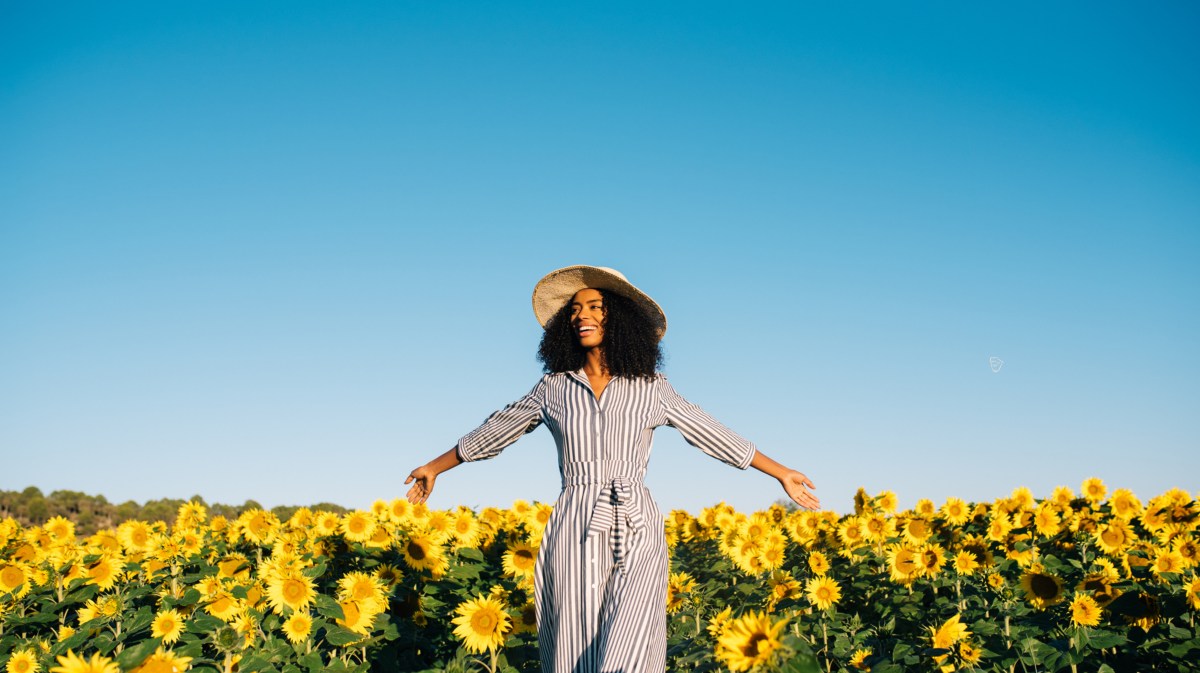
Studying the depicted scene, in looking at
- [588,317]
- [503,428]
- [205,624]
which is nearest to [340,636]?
[205,624]

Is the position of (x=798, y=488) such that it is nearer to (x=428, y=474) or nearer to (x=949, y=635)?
(x=949, y=635)

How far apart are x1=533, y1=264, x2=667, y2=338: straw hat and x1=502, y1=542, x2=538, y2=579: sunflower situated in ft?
5.67

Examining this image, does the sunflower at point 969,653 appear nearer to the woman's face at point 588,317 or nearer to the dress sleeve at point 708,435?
the dress sleeve at point 708,435

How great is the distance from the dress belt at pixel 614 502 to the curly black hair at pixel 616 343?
0.50m

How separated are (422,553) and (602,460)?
8.32 ft

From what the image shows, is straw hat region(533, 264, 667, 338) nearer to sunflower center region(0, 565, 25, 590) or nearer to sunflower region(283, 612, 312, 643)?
sunflower region(283, 612, 312, 643)

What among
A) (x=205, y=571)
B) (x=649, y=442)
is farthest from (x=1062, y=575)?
(x=205, y=571)

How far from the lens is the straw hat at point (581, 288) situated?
15.8ft

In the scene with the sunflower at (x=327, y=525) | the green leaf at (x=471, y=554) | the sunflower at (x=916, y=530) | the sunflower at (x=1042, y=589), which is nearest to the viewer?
the sunflower at (x=1042, y=589)

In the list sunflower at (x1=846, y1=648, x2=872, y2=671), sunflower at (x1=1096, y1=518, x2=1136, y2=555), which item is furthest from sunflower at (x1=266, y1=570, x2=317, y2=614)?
sunflower at (x1=1096, y1=518, x2=1136, y2=555)

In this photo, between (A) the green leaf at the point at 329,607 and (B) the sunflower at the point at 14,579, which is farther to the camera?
(B) the sunflower at the point at 14,579

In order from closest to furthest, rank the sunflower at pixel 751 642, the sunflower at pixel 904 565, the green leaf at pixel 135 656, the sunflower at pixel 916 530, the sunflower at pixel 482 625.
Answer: the sunflower at pixel 751 642
the green leaf at pixel 135 656
the sunflower at pixel 482 625
the sunflower at pixel 904 565
the sunflower at pixel 916 530

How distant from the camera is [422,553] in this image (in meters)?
6.28

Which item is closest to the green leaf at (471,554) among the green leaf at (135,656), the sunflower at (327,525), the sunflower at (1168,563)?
the sunflower at (327,525)
